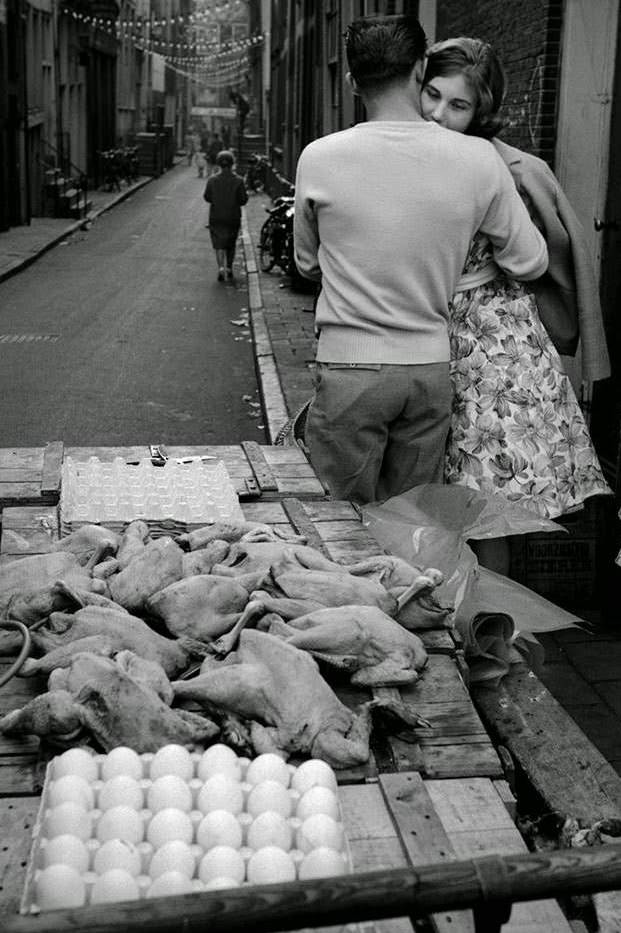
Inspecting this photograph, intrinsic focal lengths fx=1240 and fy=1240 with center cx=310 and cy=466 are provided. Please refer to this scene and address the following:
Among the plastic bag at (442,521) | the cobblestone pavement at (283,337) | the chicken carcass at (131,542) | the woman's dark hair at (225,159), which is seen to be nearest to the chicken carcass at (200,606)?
the chicken carcass at (131,542)

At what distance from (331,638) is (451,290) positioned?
1.73 metres

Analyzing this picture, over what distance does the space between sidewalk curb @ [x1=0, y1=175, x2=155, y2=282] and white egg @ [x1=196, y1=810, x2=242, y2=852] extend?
17.9m

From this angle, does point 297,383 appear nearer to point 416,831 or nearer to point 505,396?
point 505,396

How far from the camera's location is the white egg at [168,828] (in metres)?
2.14

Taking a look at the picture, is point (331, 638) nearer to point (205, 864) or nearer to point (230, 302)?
point (205, 864)

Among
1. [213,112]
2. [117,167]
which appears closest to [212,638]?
[117,167]

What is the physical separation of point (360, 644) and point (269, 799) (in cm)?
78

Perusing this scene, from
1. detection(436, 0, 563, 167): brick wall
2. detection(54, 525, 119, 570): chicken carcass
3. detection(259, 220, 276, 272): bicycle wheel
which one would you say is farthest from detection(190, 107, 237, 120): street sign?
detection(54, 525, 119, 570): chicken carcass

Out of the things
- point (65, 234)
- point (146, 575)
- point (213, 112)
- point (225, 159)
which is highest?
point (213, 112)

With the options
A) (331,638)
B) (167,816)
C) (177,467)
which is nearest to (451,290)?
(177,467)

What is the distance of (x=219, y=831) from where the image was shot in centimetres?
214

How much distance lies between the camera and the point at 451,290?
4.30 meters

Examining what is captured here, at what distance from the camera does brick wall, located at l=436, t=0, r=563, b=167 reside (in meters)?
7.01

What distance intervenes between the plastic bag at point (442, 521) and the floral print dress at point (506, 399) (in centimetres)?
13
